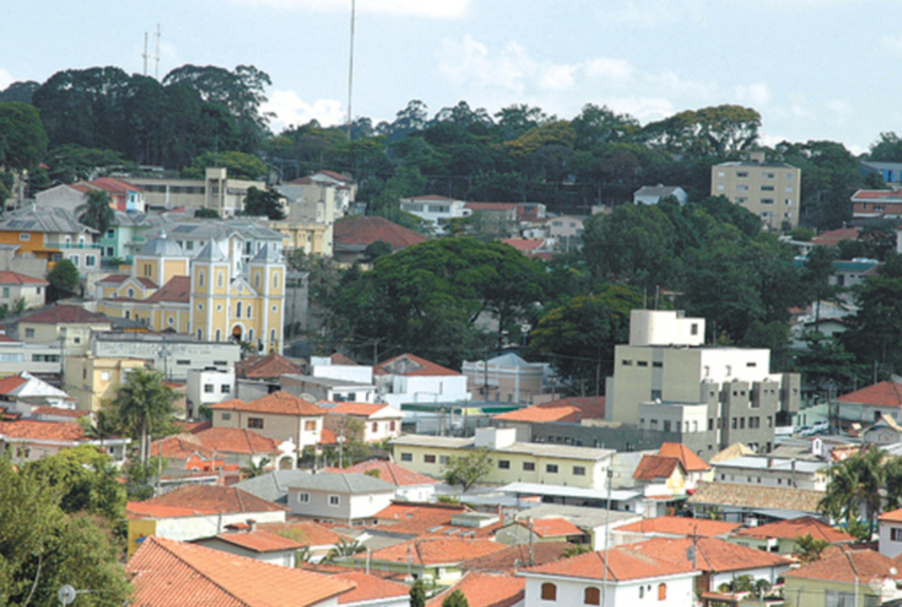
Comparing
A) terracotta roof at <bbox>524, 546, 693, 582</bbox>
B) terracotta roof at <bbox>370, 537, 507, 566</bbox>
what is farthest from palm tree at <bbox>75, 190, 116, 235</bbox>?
terracotta roof at <bbox>524, 546, 693, 582</bbox>

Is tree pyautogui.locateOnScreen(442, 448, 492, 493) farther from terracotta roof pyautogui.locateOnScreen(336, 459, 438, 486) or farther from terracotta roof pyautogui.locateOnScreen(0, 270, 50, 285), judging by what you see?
terracotta roof pyautogui.locateOnScreen(0, 270, 50, 285)

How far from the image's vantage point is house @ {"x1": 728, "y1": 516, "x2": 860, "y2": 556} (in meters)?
35.6

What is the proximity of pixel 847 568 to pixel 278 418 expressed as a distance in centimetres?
2340

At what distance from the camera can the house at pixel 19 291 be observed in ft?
207

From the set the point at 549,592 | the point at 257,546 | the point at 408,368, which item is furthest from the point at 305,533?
the point at 408,368

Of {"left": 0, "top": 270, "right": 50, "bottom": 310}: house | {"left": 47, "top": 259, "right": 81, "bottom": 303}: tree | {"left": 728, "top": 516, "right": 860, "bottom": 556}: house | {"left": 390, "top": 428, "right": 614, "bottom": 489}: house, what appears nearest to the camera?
{"left": 728, "top": 516, "right": 860, "bottom": 556}: house

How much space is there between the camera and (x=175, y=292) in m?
62.2

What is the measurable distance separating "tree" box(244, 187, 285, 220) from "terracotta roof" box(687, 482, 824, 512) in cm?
3767

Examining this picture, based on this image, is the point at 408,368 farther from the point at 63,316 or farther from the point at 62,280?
the point at 62,280

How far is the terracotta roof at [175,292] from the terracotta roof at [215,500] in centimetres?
2615

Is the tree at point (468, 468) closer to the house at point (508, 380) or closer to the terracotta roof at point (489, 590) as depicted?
the house at point (508, 380)

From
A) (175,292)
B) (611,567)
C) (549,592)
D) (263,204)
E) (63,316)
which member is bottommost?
(549,592)

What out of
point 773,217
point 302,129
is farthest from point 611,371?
point 302,129

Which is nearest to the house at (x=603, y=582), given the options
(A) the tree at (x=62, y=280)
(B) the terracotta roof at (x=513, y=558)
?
(B) the terracotta roof at (x=513, y=558)
